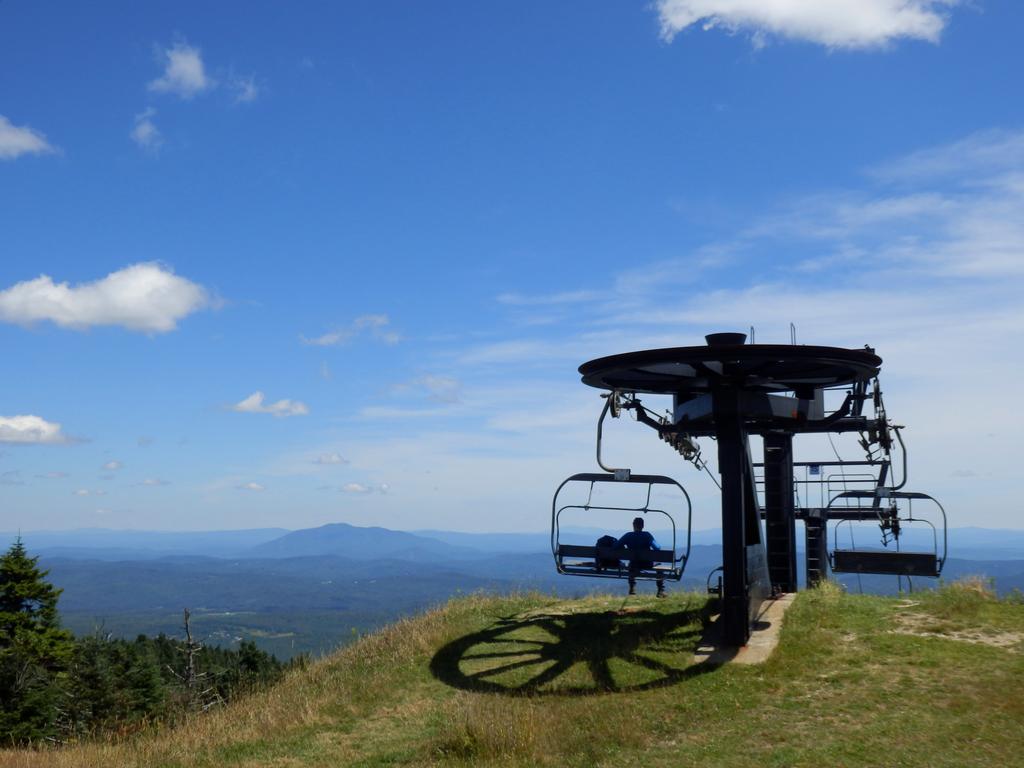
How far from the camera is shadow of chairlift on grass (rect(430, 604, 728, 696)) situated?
44.0 feet

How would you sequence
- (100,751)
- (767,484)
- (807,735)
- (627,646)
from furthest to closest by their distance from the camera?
1. (767,484)
2. (627,646)
3. (100,751)
4. (807,735)

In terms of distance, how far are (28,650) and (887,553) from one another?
46317 mm

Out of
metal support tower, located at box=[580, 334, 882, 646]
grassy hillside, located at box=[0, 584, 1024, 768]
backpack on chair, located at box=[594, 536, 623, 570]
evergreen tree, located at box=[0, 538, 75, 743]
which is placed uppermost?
metal support tower, located at box=[580, 334, 882, 646]

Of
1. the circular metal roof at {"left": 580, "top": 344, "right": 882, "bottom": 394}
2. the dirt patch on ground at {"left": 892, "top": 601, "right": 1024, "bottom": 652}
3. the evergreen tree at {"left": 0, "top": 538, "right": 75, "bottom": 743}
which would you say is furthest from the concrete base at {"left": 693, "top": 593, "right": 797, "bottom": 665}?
the evergreen tree at {"left": 0, "top": 538, "right": 75, "bottom": 743}

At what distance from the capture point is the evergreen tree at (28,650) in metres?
45.5

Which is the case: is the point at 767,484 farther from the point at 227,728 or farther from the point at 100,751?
the point at 100,751

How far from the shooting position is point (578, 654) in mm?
14969

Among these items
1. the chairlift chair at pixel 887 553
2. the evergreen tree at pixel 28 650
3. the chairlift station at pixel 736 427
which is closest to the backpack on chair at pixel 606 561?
the chairlift station at pixel 736 427

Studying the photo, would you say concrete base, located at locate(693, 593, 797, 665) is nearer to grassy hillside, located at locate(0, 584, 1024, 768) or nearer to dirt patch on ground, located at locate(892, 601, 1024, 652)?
grassy hillside, located at locate(0, 584, 1024, 768)

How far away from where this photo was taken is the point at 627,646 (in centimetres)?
1509

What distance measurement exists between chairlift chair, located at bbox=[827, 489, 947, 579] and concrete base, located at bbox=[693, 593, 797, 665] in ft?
18.7

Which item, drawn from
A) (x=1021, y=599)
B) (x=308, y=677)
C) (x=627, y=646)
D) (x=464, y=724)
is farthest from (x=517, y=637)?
(x=1021, y=599)

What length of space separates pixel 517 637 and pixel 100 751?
7228 millimetres

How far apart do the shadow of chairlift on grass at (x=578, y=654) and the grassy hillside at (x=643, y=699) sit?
47mm
